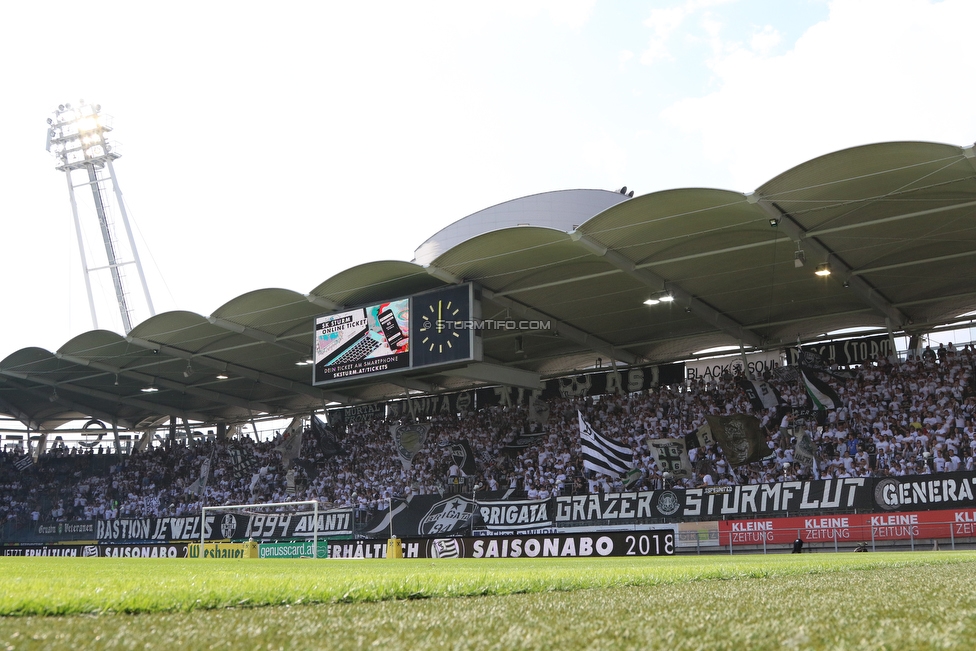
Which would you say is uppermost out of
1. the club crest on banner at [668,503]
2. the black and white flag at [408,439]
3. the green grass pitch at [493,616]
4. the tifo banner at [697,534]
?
the black and white flag at [408,439]

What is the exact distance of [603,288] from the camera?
87.7 feet

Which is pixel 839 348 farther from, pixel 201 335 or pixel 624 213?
pixel 201 335

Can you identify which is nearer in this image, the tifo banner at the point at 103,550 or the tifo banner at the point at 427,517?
the tifo banner at the point at 427,517

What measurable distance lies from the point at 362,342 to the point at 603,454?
8.81m

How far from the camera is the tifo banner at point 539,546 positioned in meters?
21.7

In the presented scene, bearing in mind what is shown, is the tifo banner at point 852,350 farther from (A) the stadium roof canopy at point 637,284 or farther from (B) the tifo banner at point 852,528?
(B) the tifo banner at point 852,528

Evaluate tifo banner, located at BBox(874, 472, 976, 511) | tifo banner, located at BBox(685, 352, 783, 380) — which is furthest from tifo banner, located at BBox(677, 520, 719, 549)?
tifo banner, located at BBox(685, 352, 783, 380)

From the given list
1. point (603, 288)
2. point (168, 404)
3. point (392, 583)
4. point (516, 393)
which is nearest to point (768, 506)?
point (603, 288)

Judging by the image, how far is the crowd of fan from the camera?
A: 2427 centimetres

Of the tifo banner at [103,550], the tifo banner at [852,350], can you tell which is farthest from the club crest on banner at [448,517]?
the tifo banner at [852,350]

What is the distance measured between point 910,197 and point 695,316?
10.7m

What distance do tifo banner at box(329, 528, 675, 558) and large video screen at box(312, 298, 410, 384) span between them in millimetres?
5563

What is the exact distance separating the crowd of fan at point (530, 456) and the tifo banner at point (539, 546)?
406 cm

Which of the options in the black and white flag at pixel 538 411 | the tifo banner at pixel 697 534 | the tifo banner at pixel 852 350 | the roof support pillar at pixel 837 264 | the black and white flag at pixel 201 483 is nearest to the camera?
the roof support pillar at pixel 837 264
